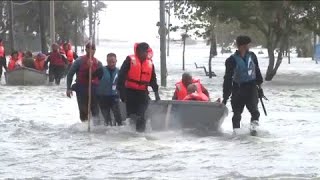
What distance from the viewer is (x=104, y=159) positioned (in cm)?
680

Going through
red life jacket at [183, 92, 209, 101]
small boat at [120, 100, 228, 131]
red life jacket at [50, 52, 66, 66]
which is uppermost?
red life jacket at [50, 52, 66, 66]

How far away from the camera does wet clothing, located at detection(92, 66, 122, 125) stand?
9138mm

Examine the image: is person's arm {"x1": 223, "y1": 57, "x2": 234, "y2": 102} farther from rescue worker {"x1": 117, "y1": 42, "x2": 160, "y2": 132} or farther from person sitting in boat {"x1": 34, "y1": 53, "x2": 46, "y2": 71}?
person sitting in boat {"x1": 34, "y1": 53, "x2": 46, "y2": 71}

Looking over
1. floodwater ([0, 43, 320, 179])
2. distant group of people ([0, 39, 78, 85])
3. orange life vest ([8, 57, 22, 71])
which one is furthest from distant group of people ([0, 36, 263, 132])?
orange life vest ([8, 57, 22, 71])

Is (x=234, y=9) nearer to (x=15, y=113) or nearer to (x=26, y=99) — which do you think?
(x=15, y=113)

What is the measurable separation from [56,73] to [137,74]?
1138 cm

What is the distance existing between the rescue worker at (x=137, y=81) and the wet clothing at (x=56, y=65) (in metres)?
10.9

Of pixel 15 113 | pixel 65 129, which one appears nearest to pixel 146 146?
pixel 65 129

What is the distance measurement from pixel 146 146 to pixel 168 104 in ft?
4.73

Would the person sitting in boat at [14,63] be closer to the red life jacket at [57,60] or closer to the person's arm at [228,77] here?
the red life jacket at [57,60]

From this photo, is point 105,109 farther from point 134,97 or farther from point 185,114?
point 185,114

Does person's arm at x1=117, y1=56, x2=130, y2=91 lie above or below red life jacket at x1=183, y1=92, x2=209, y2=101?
above

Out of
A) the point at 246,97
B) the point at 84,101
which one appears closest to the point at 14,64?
the point at 84,101

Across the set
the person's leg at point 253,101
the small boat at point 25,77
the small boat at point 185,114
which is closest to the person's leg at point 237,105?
the person's leg at point 253,101
